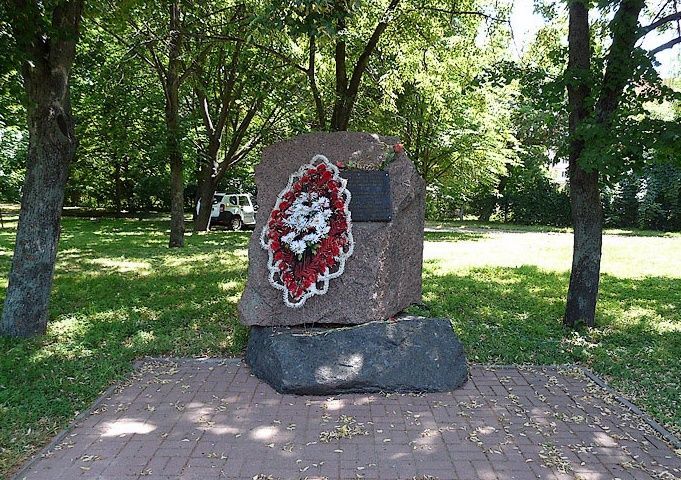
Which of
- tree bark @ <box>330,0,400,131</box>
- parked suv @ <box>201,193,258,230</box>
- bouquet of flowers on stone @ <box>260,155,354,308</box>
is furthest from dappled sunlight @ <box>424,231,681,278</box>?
parked suv @ <box>201,193,258,230</box>

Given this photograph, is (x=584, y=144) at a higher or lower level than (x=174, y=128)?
lower

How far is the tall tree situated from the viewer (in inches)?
204

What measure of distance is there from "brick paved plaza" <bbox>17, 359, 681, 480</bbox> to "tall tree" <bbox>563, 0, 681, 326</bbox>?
1590 millimetres

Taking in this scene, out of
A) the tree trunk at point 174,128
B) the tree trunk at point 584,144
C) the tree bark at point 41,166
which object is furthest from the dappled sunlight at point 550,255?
the tree bark at point 41,166

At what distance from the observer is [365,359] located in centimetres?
456

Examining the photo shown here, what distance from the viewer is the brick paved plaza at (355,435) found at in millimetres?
3268

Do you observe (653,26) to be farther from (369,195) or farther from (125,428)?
(125,428)

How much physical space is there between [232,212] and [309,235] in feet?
52.0

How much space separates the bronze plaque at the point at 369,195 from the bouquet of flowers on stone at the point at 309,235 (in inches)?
3.0

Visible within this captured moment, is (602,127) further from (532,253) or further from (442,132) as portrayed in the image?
(442,132)

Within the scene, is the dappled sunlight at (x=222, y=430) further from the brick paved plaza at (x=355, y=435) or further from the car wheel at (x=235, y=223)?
the car wheel at (x=235, y=223)

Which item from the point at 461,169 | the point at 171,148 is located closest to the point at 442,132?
the point at 461,169

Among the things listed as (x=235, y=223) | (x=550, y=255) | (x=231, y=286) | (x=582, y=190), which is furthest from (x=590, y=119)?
(x=235, y=223)

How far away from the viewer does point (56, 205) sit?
5484 millimetres
